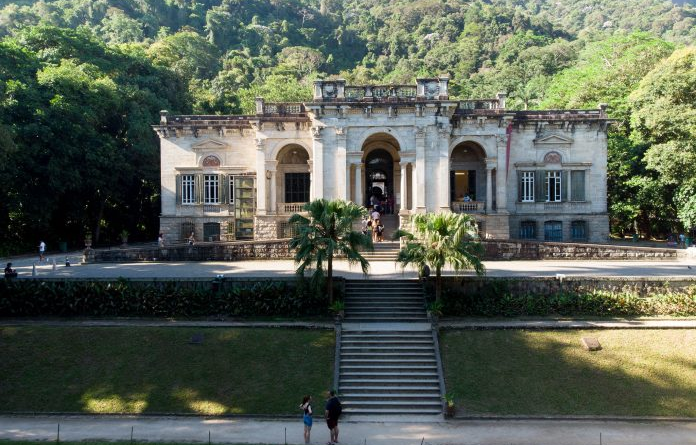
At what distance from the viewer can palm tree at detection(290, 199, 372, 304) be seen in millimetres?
20125

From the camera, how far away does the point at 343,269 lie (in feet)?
84.1

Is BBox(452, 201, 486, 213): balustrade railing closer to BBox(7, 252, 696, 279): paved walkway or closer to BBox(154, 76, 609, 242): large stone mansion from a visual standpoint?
BBox(154, 76, 609, 242): large stone mansion

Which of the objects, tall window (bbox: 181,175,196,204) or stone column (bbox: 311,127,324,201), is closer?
stone column (bbox: 311,127,324,201)

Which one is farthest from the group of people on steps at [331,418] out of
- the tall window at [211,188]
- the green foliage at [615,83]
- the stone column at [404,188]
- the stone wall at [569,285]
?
the green foliage at [615,83]

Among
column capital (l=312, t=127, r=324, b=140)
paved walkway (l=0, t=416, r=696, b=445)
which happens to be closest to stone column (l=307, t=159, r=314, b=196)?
column capital (l=312, t=127, r=324, b=140)

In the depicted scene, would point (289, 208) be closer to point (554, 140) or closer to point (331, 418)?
point (554, 140)

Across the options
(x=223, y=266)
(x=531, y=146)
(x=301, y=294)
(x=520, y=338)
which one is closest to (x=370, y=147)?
(x=531, y=146)

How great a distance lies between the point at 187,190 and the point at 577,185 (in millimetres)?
25871

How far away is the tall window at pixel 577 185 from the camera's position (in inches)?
1423

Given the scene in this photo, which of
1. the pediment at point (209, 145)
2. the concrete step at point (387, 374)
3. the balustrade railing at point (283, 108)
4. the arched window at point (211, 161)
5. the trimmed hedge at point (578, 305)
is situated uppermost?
the balustrade railing at point (283, 108)

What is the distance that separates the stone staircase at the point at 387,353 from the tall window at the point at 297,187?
15.6 m

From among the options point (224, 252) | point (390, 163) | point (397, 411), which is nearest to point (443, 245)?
point (397, 411)

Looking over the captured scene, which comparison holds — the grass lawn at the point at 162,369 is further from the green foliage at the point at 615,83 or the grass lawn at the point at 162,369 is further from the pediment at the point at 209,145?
the green foliage at the point at 615,83

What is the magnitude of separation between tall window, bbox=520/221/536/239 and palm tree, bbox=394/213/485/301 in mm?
17066
